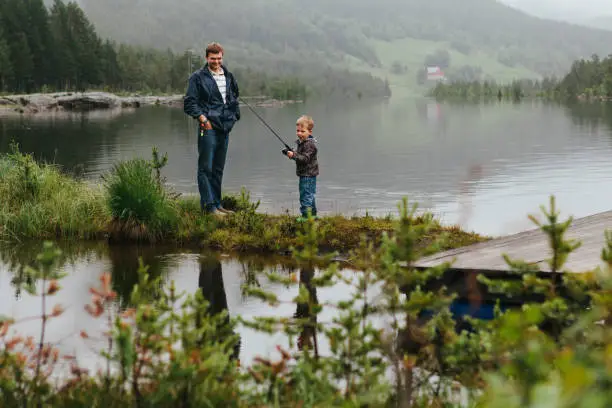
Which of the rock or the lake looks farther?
the rock

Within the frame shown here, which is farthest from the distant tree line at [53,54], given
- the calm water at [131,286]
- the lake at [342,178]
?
the calm water at [131,286]

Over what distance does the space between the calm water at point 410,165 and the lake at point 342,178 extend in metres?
0.05

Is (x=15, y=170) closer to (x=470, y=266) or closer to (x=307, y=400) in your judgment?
(x=470, y=266)

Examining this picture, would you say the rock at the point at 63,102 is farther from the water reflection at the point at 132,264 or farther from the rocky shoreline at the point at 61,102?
the water reflection at the point at 132,264

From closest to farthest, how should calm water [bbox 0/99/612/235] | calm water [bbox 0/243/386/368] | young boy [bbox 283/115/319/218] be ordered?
calm water [bbox 0/243/386/368], young boy [bbox 283/115/319/218], calm water [bbox 0/99/612/235]

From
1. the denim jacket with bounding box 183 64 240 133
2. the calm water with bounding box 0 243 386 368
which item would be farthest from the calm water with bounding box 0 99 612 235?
the calm water with bounding box 0 243 386 368

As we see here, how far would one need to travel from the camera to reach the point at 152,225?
1220 centimetres

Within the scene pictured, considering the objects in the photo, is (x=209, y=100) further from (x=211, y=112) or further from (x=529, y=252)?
(x=529, y=252)

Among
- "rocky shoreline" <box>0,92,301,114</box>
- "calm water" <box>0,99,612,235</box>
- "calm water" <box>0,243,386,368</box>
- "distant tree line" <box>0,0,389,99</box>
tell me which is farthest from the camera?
"distant tree line" <box>0,0,389,99</box>

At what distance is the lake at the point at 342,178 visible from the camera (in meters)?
9.44

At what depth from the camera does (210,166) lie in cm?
1277

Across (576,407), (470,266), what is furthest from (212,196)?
(576,407)

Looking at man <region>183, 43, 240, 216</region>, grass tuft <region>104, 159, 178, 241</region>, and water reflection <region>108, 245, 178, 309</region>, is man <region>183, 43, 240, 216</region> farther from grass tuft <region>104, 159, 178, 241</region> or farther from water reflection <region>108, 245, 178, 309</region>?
water reflection <region>108, 245, 178, 309</region>

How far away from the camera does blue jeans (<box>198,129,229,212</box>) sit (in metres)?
12.7
